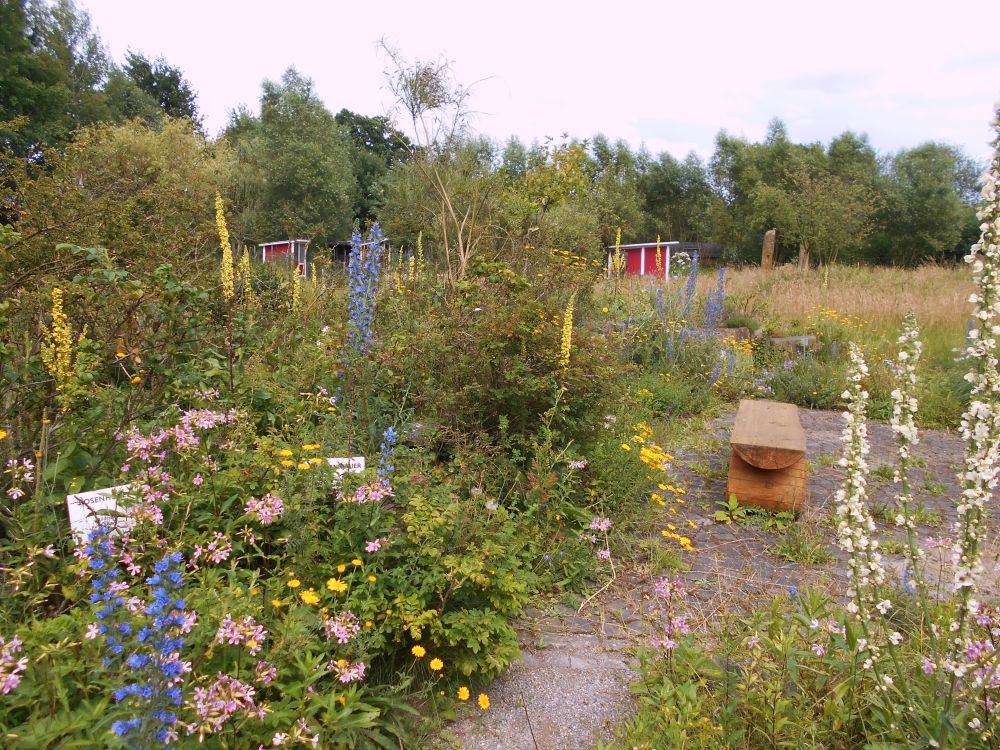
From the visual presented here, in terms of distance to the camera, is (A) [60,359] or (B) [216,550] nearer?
(B) [216,550]

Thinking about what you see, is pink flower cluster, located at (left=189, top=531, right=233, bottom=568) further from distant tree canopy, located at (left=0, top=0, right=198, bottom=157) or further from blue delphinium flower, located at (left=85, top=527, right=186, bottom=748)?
distant tree canopy, located at (left=0, top=0, right=198, bottom=157)

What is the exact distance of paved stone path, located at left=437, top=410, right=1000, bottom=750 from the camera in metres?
1.88

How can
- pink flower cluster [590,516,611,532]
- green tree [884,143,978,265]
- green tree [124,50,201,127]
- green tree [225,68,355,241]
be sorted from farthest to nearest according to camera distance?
green tree [124,50,201,127] → green tree [884,143,978,265] → green tree [225,68,355,241] → pink flower cluster [590,516,611,532]

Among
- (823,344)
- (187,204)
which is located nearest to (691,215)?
(823,344)

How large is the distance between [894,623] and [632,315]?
5.21 m

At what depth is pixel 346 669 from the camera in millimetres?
1624

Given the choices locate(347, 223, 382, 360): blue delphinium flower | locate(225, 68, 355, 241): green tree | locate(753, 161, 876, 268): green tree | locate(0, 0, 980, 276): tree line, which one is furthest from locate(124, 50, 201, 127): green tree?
locate(347, 223, 382, 360): blue delphinium flower

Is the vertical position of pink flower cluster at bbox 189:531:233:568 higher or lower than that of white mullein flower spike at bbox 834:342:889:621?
lower

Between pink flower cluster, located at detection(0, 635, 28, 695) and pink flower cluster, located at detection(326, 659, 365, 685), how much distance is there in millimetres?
672

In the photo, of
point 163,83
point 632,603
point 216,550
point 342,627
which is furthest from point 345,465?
point 163,83

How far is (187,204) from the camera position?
15.0ft

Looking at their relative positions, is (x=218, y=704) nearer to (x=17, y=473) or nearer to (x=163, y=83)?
(x=17, y=473)

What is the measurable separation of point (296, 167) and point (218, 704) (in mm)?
26692

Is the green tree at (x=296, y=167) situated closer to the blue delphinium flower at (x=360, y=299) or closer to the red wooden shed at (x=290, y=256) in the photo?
the red wooden shed at (x=290, y=256)
